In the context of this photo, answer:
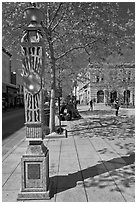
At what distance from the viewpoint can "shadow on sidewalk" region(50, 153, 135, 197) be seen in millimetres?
4828

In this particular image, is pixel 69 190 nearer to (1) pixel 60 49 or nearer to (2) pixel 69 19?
(2) pixel 69 19

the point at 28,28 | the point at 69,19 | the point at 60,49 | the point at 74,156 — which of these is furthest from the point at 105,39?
the point at 28,28

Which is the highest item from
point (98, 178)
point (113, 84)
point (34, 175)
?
point (113, 84)

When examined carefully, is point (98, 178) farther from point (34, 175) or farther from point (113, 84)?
point (113, 84)

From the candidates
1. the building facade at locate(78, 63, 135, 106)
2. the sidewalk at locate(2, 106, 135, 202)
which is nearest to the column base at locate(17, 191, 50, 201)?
the sidewalk at locate(2, 106, 135, 202)

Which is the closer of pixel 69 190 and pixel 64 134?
pixel 69 190

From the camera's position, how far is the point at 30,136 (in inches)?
166

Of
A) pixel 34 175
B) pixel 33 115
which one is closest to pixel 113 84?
pixel 33 115

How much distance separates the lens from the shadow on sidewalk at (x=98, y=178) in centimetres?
483

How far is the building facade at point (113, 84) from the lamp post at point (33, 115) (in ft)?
104

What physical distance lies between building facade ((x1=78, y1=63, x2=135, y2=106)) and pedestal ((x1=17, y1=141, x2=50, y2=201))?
32.0 m

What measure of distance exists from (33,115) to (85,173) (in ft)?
7.82

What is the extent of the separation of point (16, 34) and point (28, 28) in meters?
8.00

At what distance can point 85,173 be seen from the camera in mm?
5570
